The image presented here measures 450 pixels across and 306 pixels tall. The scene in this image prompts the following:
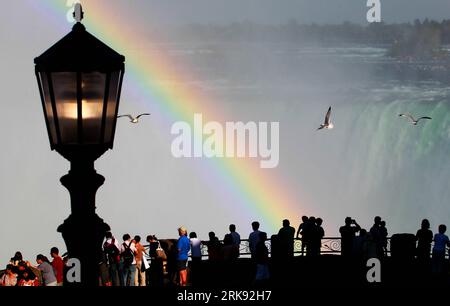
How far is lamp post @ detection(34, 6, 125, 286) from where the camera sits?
6.90m

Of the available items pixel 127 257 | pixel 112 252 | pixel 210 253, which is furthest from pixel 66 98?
pixel 210 253

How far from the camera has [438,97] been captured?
122m

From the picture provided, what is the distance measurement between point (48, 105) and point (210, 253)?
54.6 ft

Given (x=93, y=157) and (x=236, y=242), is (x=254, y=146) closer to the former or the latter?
(x=236, y=242)

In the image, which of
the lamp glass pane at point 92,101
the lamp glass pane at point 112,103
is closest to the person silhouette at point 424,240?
the lamp glass pane at point 112,103

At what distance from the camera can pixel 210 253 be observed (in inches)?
924

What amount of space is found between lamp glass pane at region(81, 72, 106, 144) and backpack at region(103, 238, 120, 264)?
1510 cm

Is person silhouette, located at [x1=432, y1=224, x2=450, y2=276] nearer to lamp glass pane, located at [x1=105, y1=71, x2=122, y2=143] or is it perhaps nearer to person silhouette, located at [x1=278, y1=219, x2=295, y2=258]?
person silhouette, located at [x1=278, y1=219, x2=295, y2=258]

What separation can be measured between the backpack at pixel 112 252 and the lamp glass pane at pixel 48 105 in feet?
49.4

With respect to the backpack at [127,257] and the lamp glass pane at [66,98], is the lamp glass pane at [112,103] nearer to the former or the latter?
the lamp glass pane at [66,98]

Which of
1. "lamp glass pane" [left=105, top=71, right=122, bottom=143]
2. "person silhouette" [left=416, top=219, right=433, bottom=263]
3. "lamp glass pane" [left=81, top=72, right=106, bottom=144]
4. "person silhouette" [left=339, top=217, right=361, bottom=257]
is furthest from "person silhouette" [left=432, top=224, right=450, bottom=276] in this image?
"lamp glass pane" [left=81, top=72, right=106, bottom=144]

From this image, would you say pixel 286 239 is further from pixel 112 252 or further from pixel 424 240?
pixel 112 252
